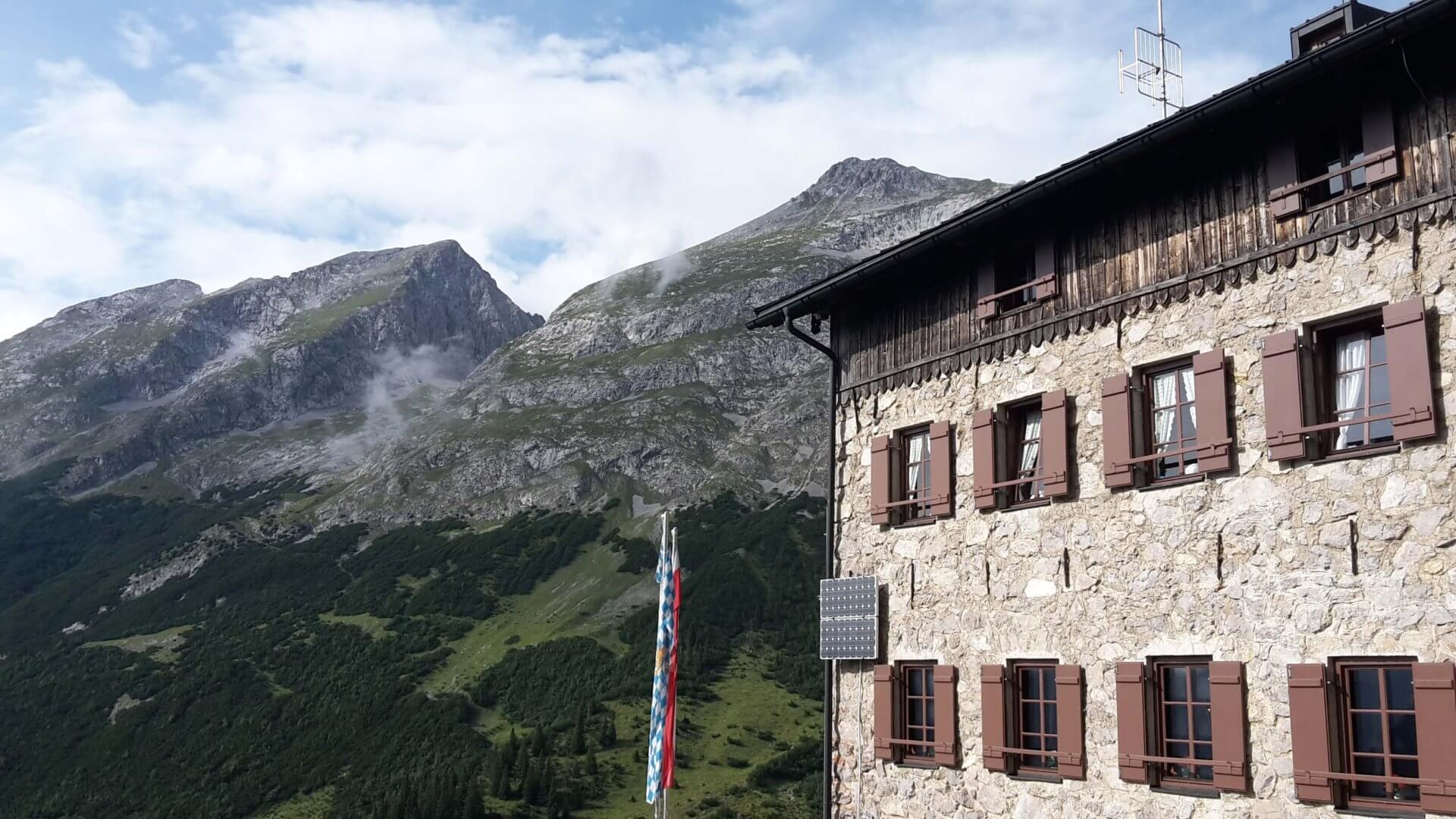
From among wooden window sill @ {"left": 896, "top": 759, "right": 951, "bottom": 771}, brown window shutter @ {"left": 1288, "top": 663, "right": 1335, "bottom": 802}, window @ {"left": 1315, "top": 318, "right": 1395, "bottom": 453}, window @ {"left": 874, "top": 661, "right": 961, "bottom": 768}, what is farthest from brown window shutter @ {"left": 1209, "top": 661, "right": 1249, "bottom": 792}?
wooden window sill @ {"left": 896, "top": 759, "right": 951, "bottom": 771}

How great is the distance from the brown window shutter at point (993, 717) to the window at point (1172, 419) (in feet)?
11.1

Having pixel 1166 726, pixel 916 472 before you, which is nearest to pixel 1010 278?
pixel 916 472

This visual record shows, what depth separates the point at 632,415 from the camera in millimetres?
150625

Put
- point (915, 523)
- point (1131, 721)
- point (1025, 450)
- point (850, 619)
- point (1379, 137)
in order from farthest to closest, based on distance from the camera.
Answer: point (850, 619) < point (915, 523) < point (1025, 450) < point (1131, 721) < point (1379, 137)

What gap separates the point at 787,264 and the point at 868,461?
16583 cm

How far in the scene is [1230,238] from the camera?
1405 cm

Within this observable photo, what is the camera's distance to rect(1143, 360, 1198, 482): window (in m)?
14.1

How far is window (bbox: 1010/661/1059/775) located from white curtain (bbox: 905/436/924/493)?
3444mm

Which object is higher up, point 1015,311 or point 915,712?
point 1015,311

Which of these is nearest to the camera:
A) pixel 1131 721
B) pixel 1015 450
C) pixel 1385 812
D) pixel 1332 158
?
pixel 1385 812

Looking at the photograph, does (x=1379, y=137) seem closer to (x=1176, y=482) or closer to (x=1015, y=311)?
(x=1176, y=482)

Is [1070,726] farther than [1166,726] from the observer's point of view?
Yes

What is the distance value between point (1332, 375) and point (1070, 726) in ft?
16.6

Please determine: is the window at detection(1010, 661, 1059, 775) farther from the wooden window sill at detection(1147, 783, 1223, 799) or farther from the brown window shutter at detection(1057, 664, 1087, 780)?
the wooden window sill at detection(1147, 783, 1223, 799)
